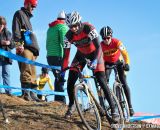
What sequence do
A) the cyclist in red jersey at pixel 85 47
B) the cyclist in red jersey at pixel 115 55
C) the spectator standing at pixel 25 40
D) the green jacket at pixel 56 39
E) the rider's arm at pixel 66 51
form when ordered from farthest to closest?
1. the green jacket at pixel 56 39
2. the cyclist in red jersey at pixel 115 55
3. the spectator standing at pixel 25 40
4. the rider's arm at pixel 66 51
5. the cyclist in red jersey at pixel 85 47

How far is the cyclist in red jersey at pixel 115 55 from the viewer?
430 inches

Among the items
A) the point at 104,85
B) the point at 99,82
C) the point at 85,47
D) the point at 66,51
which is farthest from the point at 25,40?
the point at 104,85

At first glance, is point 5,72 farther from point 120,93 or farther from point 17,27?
point 120,93

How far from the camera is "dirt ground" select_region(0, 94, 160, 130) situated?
28.7ft

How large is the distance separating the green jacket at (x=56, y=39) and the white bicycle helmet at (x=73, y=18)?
2.65 meters

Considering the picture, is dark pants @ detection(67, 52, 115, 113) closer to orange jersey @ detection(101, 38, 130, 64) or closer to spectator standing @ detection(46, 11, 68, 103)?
orange jersey @ detection(101, 38, 130, 64)

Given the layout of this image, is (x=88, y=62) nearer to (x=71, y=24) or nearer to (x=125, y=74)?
(x=71, y=24)

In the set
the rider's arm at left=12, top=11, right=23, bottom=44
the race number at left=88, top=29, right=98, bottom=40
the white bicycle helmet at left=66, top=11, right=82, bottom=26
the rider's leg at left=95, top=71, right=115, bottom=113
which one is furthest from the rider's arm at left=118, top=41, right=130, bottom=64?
the rider's arm at left=12, top=11, right=23, bottom=44

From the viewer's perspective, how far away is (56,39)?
1156 cm

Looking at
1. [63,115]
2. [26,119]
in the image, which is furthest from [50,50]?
[26,119]

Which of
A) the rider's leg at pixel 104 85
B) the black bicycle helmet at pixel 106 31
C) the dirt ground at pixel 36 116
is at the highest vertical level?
the black bicycle helmet at pixel 106 31

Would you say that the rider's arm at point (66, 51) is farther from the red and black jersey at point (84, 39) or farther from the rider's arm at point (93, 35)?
the rider's arm at point (93, 35)

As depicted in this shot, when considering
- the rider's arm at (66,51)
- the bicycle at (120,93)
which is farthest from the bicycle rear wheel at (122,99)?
Result: the rider's arm at (66,51)

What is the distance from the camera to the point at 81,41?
30.1 feet
